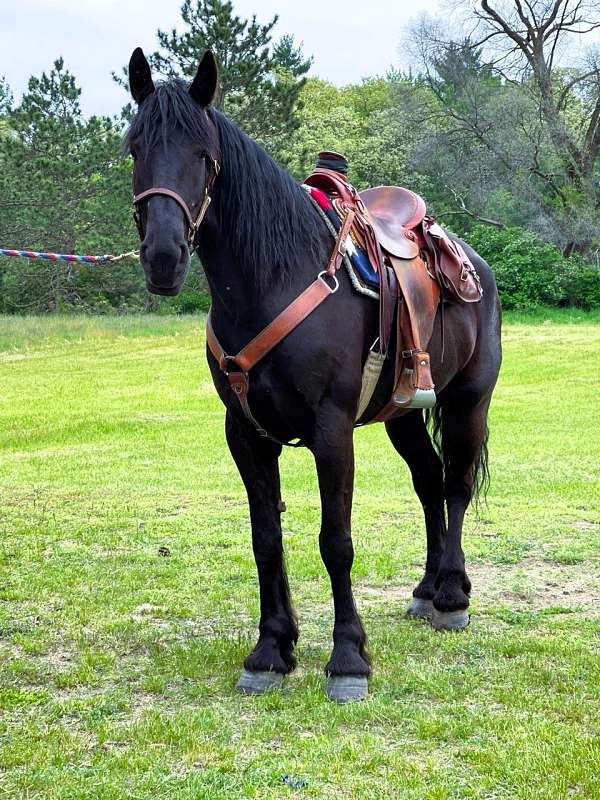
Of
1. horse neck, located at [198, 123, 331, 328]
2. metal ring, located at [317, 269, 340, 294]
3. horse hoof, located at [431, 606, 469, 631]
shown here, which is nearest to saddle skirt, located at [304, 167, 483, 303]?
metal ring, located at [317, 269, 340, 294]

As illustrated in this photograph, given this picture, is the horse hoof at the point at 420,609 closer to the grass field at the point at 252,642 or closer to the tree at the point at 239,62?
the grass field at the point at 252,642

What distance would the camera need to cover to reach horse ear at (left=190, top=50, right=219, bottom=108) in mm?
3457

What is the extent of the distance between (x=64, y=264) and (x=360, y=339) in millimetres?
29769

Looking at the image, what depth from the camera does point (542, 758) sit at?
10.2ft

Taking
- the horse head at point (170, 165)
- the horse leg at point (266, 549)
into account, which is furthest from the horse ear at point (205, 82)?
the horse leg at point (266, 549)

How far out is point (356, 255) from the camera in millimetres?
4074

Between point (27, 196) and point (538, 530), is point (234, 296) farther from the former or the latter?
point (27, 196)

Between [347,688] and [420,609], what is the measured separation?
1254 mm

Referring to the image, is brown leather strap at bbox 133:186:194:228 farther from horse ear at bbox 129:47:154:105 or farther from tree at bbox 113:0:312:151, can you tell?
tree at bbox 113:0:312:151

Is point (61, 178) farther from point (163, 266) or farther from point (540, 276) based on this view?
point (163, 266)

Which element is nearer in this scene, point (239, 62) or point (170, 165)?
point (170, 165)

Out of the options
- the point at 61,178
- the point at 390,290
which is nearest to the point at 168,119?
the point at 390,290

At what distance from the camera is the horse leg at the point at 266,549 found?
402 centimetres

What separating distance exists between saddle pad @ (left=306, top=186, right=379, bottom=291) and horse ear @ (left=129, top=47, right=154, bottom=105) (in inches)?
36.9
